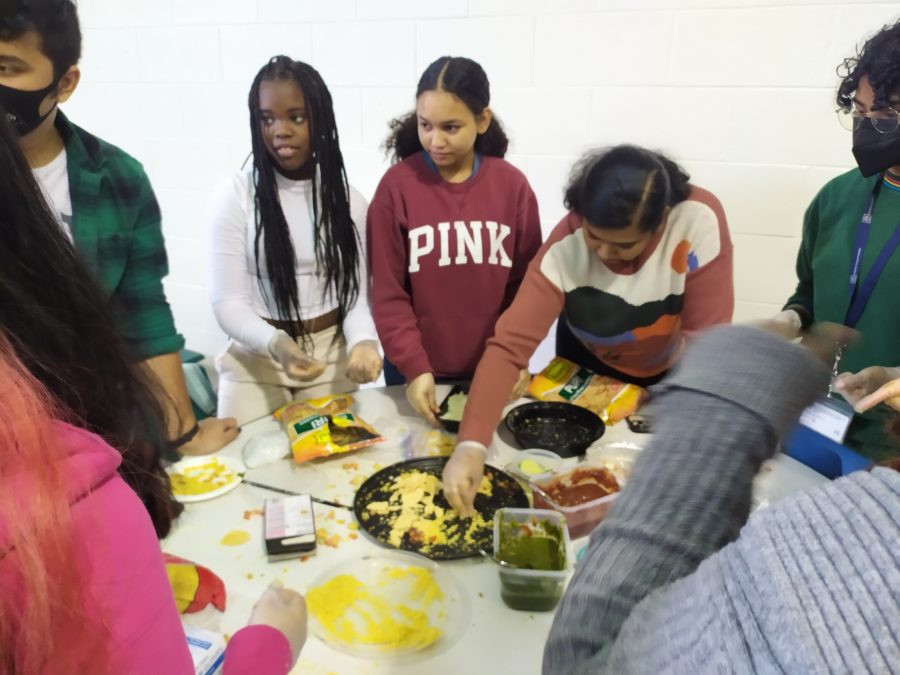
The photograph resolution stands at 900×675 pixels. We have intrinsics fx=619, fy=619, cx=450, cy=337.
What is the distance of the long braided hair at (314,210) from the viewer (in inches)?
66.5

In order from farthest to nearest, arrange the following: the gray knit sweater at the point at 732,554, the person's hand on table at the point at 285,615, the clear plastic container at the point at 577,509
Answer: the clear plastic container at the point at 577,509 → the person's hand on table at the point at 285,615 → the gray knit sweater at the point at 732,554

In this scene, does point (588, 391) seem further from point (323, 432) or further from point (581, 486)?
point (323, 432)

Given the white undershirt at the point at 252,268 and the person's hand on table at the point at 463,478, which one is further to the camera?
the white undershirt at the point at 252,268

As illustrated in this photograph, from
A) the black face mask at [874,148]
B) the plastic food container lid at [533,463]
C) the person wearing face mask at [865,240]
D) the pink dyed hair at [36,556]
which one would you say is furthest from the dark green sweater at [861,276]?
the pink dyed hair at [36,556]

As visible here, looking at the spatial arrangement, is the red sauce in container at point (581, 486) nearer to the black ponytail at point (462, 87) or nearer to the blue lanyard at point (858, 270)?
the blue lanyard at point (858, 270)

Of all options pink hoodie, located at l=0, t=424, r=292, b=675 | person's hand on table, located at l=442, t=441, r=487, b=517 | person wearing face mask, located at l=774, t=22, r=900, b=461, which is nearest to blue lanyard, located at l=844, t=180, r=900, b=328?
person wearing face mask, located at l=774, t=22, r=900, b=461

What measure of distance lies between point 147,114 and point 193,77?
0.35 m

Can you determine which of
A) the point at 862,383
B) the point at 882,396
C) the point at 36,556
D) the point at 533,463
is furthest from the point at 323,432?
the point at 862,383

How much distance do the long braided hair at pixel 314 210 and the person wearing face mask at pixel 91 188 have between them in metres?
0.29

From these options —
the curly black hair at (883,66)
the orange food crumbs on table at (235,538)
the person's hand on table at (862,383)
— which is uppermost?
the curly black hair at (883,66)

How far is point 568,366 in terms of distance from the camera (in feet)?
5.65

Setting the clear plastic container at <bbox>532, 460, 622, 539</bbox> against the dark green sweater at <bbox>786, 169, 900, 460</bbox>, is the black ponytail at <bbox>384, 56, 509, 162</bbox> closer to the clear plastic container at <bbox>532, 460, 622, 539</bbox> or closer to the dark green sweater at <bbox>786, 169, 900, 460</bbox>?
the dark green sweater at <bbox>786, 169, 900, 460</bbox>

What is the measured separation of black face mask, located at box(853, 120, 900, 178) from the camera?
1458 millimetres

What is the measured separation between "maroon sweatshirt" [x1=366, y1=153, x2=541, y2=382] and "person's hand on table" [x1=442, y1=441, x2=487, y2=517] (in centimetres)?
50
